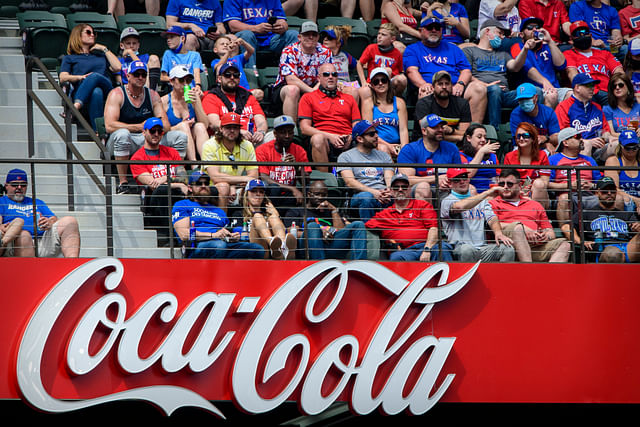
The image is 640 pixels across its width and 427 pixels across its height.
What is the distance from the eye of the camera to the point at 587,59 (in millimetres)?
12359

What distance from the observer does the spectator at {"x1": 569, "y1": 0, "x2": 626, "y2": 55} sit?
13188 mm

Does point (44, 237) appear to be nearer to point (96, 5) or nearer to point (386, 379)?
point (386, 379)

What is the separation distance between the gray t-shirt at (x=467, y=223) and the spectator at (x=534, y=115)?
2291mm

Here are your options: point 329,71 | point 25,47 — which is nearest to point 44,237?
point 25,47

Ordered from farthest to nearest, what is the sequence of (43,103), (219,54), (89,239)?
1. (219,54)
2. (43,103)
3. (89,239)

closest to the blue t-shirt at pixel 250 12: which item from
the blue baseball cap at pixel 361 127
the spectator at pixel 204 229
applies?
the blue baseball cap at pixel 361 127

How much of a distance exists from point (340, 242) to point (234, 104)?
7.80ft

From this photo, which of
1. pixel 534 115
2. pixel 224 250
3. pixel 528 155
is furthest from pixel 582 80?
pixel 224 250

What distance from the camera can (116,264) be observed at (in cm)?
768

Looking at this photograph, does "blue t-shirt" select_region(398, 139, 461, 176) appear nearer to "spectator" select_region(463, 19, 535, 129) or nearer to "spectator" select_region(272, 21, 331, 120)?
"spectator" select_region(463, 19, 535, 129)

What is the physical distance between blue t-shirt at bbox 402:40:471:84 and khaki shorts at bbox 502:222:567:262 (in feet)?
10.7

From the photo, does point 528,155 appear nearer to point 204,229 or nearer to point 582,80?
point 582,80

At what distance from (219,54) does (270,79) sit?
2.23ft

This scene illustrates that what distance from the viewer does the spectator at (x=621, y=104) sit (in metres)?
11.3
